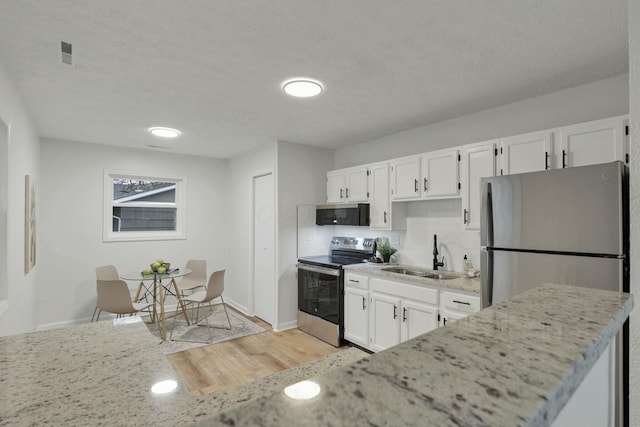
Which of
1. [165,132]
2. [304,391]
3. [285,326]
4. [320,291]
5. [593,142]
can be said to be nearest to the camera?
[304,391]

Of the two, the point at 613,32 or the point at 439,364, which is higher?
the point at 613,32

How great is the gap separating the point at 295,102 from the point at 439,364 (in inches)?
105

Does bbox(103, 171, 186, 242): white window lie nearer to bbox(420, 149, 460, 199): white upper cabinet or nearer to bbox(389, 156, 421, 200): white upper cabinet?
bbox(389, 156, 421, 200): white upper cabinet

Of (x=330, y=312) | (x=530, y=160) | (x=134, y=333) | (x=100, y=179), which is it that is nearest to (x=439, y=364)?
(x=134, y=333)

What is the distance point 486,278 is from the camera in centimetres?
234

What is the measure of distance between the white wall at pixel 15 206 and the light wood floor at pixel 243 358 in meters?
1.33

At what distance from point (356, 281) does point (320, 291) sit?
58 centimetres

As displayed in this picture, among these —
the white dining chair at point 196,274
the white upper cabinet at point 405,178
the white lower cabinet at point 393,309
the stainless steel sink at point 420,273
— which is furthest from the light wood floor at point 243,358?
the white upper cabinet at point 405,178

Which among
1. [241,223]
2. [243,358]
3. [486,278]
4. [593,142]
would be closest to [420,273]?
[486,278]

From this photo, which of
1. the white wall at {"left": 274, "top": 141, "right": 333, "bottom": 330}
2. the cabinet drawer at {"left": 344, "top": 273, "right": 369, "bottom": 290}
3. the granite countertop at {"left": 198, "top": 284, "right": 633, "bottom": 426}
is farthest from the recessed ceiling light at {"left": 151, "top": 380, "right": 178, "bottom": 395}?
the white wall at {"left": 274, "top": 141, "right": 333, "bottom": 330}

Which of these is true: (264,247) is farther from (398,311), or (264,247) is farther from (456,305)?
(456,305)

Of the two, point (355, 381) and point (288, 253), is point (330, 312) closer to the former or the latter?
point (288, 253)

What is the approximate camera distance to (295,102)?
2.87 meters

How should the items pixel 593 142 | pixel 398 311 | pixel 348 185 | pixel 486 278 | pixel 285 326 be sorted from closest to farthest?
pixel 593 142
pixel 486 278
pixel 398 311
pixel 348 185
pixel 285 326
